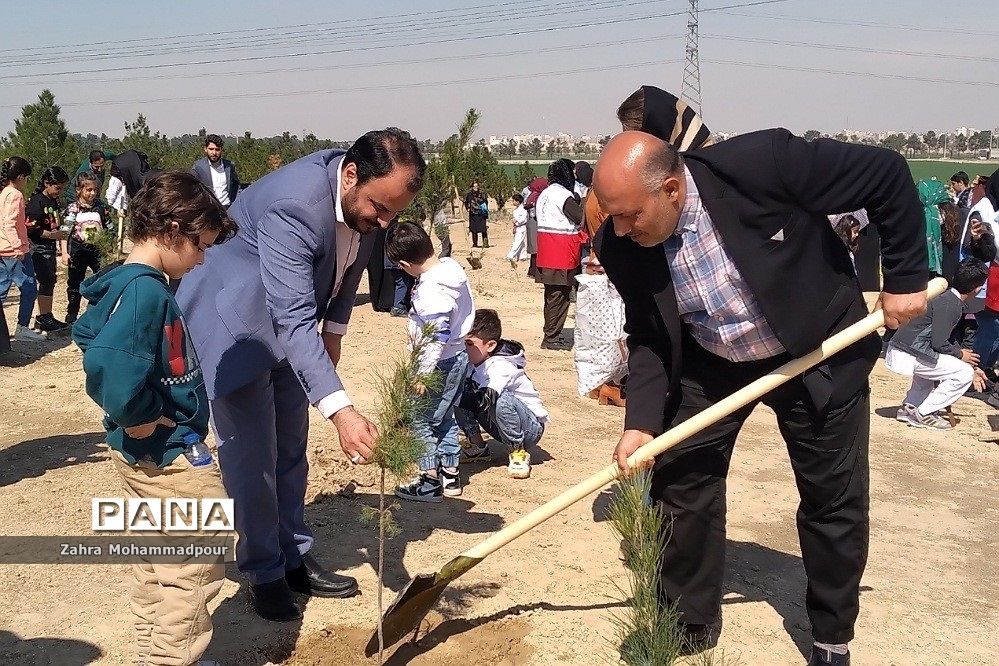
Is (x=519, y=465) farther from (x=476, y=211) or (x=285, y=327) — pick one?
(x=476, y=211)

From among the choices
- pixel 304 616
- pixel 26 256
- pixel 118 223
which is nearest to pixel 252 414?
pixel 304 616

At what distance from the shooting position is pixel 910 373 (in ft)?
23.0

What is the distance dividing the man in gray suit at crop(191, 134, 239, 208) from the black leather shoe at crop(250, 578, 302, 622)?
8130 mm

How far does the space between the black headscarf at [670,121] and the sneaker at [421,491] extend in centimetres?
240

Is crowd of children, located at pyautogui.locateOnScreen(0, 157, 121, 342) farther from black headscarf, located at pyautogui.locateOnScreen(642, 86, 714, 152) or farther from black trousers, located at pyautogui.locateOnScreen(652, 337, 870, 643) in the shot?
black trousers, located at pyautogui.locateOnScreen(652, 337, 870, 643)

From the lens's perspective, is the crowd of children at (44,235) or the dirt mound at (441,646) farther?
the crowd of children at (44,235)

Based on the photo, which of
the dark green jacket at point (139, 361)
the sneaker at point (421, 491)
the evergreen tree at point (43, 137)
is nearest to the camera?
the dark green jacket at point (139, 361)

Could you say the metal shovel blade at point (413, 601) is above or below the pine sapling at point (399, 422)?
below

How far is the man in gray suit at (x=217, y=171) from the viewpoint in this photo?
10995mm

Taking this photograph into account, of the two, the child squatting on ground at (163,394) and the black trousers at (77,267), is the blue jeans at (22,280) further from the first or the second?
the child squatting on ground at (163,394)

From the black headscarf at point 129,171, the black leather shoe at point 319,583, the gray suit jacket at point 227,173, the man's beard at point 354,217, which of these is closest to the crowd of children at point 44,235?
the gray suit jacket at point 227,173

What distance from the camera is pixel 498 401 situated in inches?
219

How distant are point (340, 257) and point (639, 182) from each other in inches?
49.4

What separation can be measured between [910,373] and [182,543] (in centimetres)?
603
